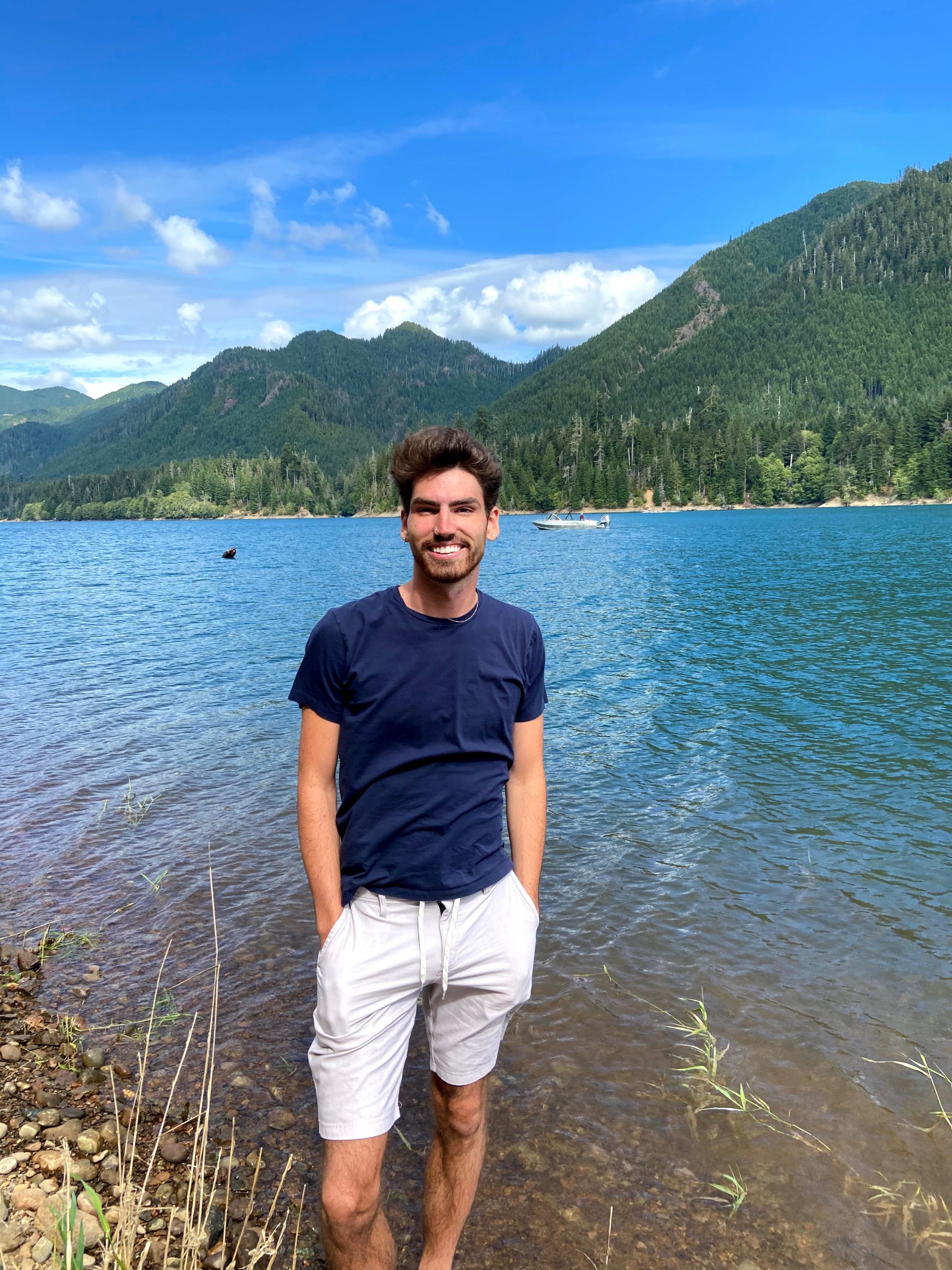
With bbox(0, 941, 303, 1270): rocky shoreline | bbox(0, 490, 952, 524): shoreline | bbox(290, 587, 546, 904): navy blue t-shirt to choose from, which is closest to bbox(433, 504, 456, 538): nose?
bbox(290, 587, 546, 904): navy blue t-shirt

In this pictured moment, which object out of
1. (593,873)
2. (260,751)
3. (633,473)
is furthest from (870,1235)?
(633,473)

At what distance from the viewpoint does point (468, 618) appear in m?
3.42

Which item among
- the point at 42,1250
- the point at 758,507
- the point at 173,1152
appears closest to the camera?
the point at 42,1250

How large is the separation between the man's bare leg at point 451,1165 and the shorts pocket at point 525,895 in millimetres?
783

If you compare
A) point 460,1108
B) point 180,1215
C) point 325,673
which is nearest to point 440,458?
point 325,673

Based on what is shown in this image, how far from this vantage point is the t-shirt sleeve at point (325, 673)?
126 inches

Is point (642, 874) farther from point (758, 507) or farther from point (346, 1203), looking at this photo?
point (758, 507)

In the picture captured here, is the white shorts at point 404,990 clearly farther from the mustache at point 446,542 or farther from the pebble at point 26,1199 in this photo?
the pebble at point 26,1199

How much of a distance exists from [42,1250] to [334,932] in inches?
95.9

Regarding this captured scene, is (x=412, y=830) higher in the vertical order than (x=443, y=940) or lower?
higher

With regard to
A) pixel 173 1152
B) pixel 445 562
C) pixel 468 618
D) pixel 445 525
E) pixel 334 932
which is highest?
pixel 445 525

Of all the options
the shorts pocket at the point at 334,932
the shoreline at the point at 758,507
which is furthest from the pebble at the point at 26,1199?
the shoreline at the point at 758,507

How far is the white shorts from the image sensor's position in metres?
3.13

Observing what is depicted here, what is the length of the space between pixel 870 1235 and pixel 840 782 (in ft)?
29.6
